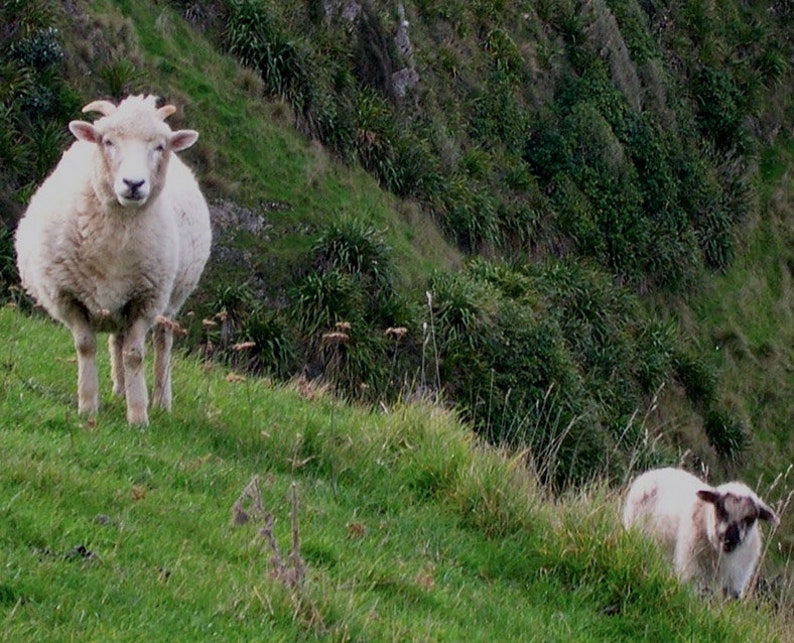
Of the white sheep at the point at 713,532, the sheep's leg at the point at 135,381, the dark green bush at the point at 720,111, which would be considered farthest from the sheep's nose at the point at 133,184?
the dark green bush at the point at 720,111

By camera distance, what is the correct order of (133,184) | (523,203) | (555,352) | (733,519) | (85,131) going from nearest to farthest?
1. (133,184)
2. (85,131)
3. (733,519)
4. (555,352)
5. (523,203)

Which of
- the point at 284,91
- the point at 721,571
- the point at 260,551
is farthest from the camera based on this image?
the point at 284,91

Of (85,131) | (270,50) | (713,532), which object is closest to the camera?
(85,131)

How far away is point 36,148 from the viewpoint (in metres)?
19.5

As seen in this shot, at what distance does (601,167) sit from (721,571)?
82.1 ft

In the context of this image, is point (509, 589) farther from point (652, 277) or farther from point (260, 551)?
point (652, 277)

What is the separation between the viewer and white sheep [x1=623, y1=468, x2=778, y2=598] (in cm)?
971

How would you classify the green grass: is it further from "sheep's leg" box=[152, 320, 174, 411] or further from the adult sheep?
the adult sheep

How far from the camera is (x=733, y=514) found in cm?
973

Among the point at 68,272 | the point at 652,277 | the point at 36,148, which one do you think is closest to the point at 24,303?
the point at 36,148

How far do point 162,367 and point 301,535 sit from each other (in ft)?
8.02

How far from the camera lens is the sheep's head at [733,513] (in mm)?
9688

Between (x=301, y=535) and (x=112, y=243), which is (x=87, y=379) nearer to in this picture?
(x=112, y=243)

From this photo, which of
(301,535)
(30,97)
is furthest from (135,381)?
(30,97)
